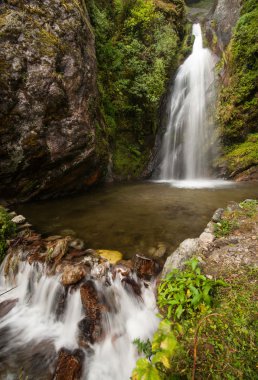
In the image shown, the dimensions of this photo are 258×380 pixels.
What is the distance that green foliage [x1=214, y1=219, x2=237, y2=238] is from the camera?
3490mm

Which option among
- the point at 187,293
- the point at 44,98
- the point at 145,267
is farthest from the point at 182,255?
the point at 44,98

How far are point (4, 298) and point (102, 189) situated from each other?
5505mm

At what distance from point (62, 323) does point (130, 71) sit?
395 inches

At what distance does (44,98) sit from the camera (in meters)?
5.89

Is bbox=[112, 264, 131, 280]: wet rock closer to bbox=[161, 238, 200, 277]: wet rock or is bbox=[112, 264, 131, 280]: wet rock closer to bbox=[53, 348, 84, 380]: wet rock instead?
bbox=[161, 238, 200, 277]: wet rock

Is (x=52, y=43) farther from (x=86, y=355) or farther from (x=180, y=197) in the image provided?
(x=86, y=355)

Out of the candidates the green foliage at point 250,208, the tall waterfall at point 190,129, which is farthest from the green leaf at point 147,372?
the tall waterfall at point 190,129

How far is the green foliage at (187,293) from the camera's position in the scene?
2.24 m

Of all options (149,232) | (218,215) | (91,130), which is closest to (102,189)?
(91,130)

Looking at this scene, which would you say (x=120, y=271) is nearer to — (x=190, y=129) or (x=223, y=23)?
(x=190, y=129)

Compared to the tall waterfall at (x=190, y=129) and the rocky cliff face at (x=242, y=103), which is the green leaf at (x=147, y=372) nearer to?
the rocky cliff face at (x=242, y=103)

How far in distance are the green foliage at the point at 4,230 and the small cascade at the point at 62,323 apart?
1.61 ft

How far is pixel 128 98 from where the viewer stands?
10188mm

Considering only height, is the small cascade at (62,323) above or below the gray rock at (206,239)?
below
